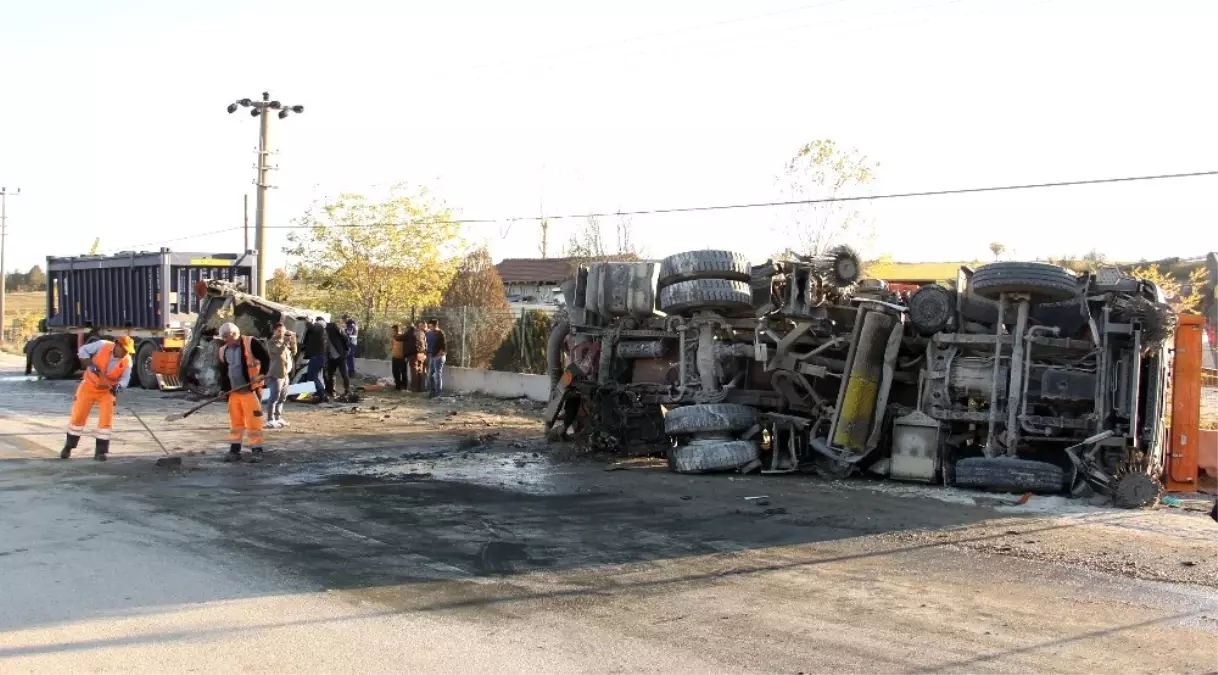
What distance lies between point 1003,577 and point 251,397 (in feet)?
28.6

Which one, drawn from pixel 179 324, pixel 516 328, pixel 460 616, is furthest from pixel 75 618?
pixel 179 324

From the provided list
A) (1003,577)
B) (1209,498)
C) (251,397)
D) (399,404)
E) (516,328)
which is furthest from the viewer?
(516,328)

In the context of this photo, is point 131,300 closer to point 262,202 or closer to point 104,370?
point 262,202

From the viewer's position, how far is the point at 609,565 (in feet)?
23.2

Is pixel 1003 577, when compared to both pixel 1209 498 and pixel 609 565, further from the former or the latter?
pixel 1209 498

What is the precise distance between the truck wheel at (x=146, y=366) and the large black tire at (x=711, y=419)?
14.7 m

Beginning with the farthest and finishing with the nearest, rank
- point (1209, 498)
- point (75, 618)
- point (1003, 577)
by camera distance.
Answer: point (1209, 498) < point (1003, 577) < point (75, 618)

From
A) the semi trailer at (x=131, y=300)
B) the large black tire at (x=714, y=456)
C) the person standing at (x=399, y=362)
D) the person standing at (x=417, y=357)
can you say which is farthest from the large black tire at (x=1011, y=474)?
the semi trailer at (x=131, y=300)

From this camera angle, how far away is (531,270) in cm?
5903

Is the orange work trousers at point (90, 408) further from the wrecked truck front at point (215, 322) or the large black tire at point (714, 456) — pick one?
the wrecked truck front at point (215, 322)

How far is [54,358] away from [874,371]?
21456 millimetres

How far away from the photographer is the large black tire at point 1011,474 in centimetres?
992

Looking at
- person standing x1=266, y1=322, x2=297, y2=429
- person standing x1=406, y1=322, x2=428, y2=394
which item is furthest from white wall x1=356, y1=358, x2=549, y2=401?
person standing x1=266, y1=322, x2=297, y2=429

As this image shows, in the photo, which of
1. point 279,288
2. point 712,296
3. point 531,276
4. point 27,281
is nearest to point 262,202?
point 279,288
